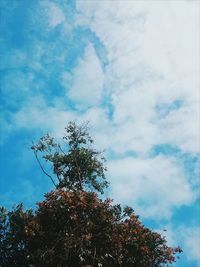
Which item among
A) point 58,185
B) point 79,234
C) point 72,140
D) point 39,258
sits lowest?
point 39,258

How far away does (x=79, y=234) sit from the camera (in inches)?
817

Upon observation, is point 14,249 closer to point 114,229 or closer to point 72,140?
point 114,229

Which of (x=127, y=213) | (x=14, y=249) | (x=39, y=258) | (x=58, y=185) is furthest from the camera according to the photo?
(x=58, y=185)

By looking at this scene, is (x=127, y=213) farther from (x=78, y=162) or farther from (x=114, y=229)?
(x=78, y=162)

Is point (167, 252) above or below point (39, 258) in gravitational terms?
above

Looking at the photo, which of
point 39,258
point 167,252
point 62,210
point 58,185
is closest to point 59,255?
point 39,258

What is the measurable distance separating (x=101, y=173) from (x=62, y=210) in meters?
12.7

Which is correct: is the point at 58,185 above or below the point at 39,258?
above

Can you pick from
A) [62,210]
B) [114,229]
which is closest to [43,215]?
[62,210]

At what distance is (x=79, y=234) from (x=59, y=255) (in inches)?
59.6

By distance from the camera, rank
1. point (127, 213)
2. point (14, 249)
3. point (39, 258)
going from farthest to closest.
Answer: point (127, 213) → point (14, 249) → point (39, 258)

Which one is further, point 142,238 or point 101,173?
point 101,173

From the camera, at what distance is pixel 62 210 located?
69.9ft

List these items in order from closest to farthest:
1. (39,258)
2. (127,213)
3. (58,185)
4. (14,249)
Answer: (39,258) < (14,249) < (127,213) < (58,185)
